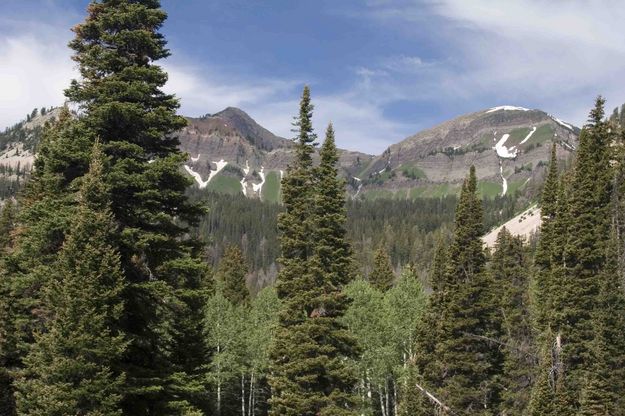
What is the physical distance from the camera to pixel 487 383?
35375 mm

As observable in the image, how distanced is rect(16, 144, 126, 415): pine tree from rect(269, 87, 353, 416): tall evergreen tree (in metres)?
13.6

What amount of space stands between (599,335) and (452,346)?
8.79m

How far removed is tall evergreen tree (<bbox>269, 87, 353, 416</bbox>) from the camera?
90.2 feet

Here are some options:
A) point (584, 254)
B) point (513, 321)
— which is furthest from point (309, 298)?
point (513, 321)

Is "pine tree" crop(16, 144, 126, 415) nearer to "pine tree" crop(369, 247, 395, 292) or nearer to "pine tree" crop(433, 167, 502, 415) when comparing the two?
"pine tree" crop(433, 167, 502, 415)

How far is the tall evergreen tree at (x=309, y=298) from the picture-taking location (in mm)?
27500

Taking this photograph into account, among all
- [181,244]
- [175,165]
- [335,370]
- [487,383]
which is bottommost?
[487,383]

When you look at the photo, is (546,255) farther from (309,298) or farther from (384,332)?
(309,298)

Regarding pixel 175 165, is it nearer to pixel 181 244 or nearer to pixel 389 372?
pixel 181 244

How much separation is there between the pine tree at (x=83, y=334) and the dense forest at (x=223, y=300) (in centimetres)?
5

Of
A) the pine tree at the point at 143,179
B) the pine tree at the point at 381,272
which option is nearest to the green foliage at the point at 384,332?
the pine tree at the point at 381,272

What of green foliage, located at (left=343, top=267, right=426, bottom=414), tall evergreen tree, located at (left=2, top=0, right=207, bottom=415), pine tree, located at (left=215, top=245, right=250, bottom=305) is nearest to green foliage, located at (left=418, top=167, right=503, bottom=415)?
green foliage, located at (left=343, top=267, right=426, bottom=414)

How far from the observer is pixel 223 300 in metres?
58.8

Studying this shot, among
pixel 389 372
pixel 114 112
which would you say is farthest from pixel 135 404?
pixel 389 372
